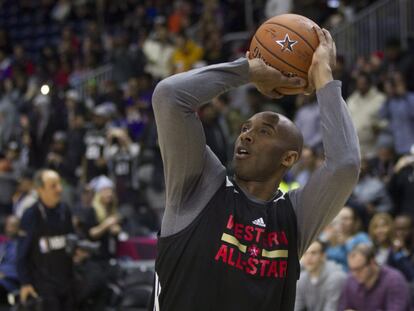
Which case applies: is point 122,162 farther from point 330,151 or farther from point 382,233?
point 330,151

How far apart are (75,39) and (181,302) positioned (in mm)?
15162

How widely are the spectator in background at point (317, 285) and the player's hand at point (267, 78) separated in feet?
13.8

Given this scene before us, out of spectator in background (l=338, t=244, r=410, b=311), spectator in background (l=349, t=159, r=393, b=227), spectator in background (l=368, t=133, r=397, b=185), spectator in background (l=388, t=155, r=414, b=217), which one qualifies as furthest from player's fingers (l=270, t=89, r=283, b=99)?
spectator in background (l=368, t=133, r=397, b=185)

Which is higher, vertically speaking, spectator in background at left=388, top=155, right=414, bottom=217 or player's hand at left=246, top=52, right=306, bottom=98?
player's hand at left=246, top=52, right=306, bottom=98

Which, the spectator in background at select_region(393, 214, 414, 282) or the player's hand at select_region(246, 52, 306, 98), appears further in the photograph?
the spectator in background at select_region(393, 214, 414, 282)

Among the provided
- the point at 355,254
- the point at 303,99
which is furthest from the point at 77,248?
the point at 303,99

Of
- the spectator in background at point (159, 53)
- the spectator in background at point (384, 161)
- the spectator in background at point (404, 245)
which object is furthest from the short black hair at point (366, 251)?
the spectator in background at point (159, 53)

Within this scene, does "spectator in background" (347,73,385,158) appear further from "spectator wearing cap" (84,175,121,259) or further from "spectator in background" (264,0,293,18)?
"spectator wearing cap" (84,175,121,259)

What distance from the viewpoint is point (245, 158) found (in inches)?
129

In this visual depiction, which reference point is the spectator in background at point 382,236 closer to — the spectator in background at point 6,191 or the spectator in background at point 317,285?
the spectator in background at point 317,285

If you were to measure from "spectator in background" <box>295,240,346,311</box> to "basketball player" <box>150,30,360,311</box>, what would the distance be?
4.09 metres

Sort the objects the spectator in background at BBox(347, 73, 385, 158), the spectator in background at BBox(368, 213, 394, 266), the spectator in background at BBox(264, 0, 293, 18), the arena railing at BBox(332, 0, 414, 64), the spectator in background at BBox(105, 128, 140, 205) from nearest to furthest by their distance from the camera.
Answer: the spectator in background at BBox(368, 213, 394, 266), the spectator in background at BBox(347, 73, 385, 158), the spectator in background at BBox(105, 128, 140, 205), the arena railing at BBox(332, 0, 414, 64), the spectator in background at BBox(264, 0, 293, 18)

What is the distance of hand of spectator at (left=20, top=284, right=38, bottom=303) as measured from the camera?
7.72 meters

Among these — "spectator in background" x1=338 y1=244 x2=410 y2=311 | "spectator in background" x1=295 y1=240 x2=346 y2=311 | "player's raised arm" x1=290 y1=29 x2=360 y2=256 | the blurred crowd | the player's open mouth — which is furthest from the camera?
the blurred crowd
